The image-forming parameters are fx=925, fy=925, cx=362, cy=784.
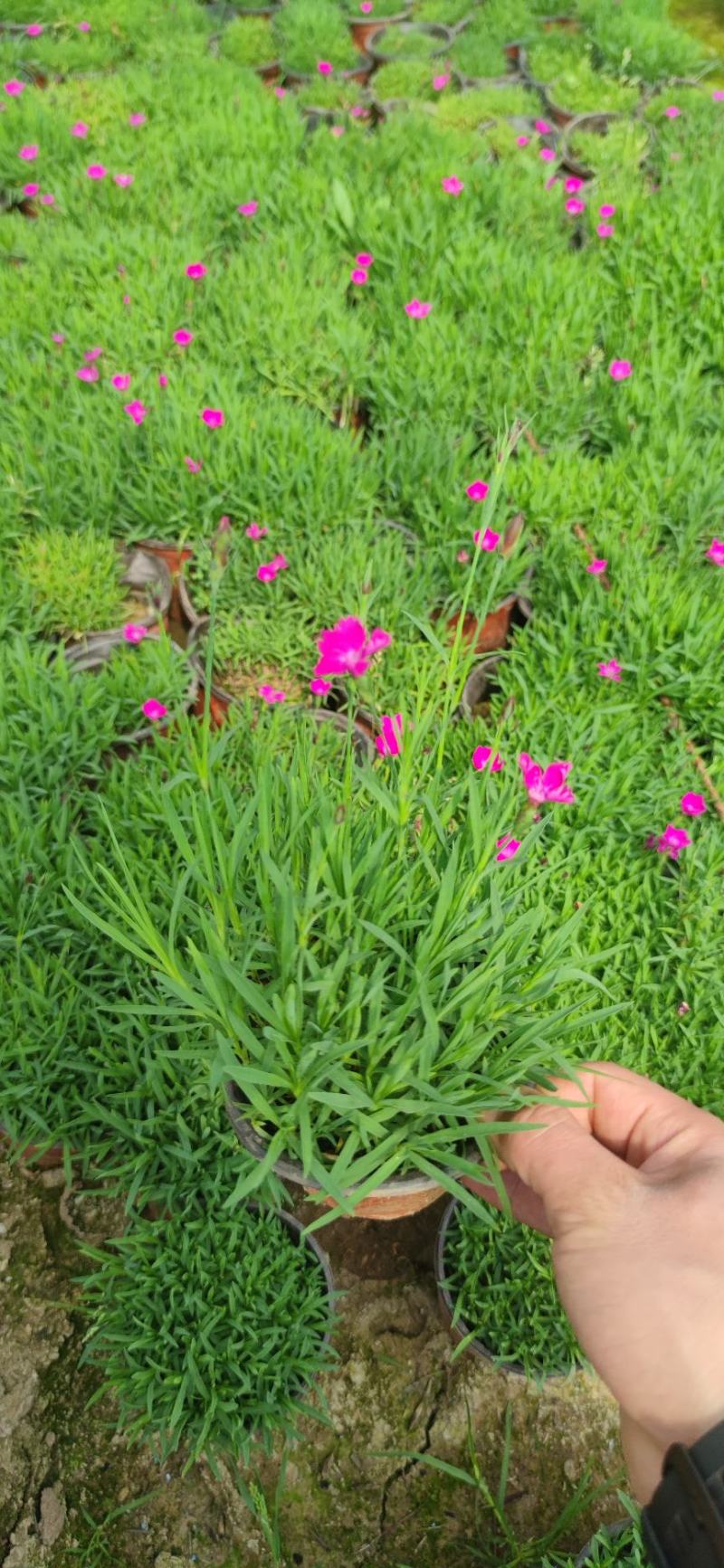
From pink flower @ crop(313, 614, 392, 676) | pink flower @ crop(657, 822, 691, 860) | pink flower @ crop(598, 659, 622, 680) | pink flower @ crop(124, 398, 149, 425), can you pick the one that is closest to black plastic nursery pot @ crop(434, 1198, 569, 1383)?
pink flower @ crop(657, 822, 691, 860)

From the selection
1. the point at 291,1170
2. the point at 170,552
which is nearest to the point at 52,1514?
the point at 291,1170

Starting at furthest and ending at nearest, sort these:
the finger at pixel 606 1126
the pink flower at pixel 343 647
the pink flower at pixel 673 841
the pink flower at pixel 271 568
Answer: the pink flower at pixel 271 568, the pink flower at pixel 673 841, the pink flower at pixel 343 647, the finger at pixel 606 1126

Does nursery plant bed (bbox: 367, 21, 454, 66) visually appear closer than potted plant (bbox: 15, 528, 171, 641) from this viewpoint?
No

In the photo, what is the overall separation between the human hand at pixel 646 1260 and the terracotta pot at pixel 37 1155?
943 mm

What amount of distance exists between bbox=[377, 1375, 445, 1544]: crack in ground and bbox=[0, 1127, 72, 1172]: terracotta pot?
30.7 inches

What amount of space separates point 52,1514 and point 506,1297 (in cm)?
79

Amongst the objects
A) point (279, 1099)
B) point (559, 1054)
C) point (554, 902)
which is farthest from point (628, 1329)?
point (554, 902)

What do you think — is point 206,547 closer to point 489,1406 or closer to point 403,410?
point 403,410

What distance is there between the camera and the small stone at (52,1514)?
1440mm

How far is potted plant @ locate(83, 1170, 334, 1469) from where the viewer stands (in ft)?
4.58

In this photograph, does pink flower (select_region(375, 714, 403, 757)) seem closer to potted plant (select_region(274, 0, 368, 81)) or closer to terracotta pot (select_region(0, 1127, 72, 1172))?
terracotta pot (select_region(0, 1127, 72, 1172))

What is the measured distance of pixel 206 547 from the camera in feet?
7.63

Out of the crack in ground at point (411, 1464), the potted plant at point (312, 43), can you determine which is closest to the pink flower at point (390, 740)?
the crack in ground at point (411, 1464)

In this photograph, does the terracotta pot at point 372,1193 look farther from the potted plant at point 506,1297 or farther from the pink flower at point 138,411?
the pink flower at point 138,411
